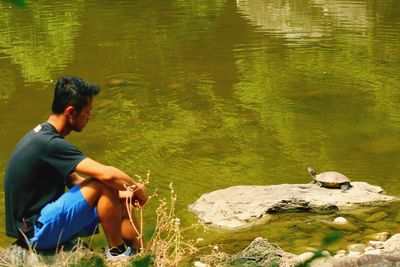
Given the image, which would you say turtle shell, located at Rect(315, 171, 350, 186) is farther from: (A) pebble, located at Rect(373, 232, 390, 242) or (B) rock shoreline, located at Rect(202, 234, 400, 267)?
(B) rock shoreline, located at Rect(202, 234, 400, 267)

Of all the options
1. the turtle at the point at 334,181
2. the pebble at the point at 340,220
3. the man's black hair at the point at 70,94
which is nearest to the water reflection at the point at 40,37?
the turtle at the point at 334,181

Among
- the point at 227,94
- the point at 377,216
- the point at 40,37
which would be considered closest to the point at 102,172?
the point at 377,216

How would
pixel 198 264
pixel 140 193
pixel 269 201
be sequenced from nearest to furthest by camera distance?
pixel 140 193 < pixel 198 264 < pixel 269 201

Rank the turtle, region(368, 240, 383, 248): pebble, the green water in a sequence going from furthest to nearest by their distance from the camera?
1. the green water
2. the turtle
3. region(368, 240, 383, 248): pebble

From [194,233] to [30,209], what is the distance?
176cm

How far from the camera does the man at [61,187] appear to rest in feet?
11.7

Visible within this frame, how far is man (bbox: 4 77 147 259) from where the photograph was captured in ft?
11.7

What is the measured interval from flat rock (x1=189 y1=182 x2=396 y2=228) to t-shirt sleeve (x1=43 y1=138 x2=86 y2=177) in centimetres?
188

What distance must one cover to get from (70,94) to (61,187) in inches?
19.1

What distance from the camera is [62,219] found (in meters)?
3.59

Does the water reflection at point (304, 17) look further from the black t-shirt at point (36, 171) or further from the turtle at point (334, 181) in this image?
the black t-shirt at point (36, 171)

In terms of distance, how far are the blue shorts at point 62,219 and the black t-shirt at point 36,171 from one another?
3.1 inches

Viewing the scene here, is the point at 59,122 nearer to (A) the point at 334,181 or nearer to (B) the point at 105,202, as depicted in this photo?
(B) the point at 105,202

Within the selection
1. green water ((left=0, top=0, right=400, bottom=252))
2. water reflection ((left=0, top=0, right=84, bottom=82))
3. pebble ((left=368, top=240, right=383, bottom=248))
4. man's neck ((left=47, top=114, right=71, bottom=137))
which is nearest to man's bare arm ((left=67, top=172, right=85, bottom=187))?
man's neck ((left=47, top=114, right=71, bottom=137))
